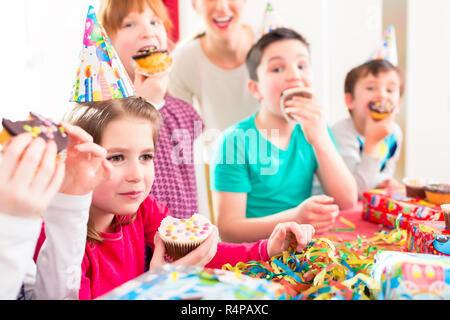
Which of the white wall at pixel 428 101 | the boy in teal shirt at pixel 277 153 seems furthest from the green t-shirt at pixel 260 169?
the white wall at pixel 428 101

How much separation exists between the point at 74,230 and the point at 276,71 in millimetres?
855

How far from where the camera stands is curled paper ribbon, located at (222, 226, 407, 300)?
58cm

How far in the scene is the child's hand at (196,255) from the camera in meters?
0.71

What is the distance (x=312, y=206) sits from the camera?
3.16ft

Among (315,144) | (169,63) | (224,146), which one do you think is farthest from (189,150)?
Answer: (315,144)

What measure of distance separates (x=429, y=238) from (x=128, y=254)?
557mm

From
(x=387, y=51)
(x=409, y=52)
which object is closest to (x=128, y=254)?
(x=387, y=51)

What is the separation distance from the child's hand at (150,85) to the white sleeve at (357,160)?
740mm

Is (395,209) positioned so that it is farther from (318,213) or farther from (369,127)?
(369,127)

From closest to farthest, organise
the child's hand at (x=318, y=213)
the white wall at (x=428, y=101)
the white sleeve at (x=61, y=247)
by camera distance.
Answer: the white sleeve at (x=61, y=247) < the child's hand at (x=318, y=213) < the white wall at (x=428, y=101)

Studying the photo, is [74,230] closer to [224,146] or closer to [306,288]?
[306,288]

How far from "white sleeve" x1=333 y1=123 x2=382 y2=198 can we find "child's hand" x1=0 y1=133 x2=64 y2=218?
1160 millimetres

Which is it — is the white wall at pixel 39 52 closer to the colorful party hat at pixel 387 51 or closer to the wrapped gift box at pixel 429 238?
the colorful party hat at pixel 387 51

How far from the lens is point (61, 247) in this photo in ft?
1.89
